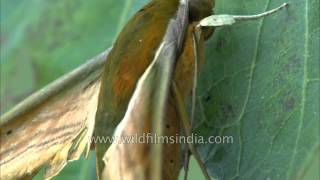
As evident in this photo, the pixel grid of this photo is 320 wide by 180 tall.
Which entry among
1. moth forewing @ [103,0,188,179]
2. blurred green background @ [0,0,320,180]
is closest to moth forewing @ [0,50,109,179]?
blurred green background @ [0,0,320,180]

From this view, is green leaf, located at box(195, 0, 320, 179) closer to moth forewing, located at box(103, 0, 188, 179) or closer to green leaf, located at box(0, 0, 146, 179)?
moth forewing, located at box(103, 0, 188, 179)

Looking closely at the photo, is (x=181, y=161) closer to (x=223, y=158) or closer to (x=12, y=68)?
(x=223, y=158)

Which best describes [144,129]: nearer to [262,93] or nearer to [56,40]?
[262,93]

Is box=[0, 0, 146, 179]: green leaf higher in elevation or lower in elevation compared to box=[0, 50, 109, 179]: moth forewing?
higher

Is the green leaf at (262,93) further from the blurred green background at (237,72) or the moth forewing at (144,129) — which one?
the moth forewing at (144,129)

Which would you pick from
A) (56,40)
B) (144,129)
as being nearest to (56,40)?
(56,40)
